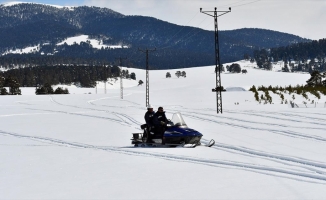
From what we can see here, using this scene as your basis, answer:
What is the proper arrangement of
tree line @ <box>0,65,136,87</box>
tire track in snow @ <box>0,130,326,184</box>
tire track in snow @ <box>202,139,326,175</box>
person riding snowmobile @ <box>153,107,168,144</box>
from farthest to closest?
tree line @ <box>0,65,136,87</box> → person riding snowmobile @ <box>153,107,168,144</box> → tire track in snow @ <box>202,139,326,175</box> → tire track in snow @ <box>0,130,326,184</box>

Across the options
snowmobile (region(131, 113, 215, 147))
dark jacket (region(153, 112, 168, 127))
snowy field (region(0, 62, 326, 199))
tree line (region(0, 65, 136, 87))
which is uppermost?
tree line (region(0, 65, 136, 87))

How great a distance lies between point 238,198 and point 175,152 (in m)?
6.04

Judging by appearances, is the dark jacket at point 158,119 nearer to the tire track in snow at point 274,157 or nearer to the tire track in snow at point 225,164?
the tire track in snow at point 225,164

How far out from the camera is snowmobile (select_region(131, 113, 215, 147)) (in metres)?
15.2

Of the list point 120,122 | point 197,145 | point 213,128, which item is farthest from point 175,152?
point 120,122

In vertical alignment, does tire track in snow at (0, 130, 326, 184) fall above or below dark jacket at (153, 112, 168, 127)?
below

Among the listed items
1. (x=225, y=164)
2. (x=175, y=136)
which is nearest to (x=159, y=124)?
(x=175, y=136)

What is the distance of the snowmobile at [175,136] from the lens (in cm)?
1516

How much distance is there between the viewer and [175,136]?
15336 mm

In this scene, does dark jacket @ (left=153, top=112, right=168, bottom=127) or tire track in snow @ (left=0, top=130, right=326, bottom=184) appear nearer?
tire track in snow @ (left=0, top=130, right=326, bottom=184)

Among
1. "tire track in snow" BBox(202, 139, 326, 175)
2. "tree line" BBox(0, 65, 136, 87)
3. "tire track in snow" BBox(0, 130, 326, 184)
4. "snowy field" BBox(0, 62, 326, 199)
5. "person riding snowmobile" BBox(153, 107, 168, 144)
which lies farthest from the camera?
"tree line" BBox(0, 65, 136, 87)

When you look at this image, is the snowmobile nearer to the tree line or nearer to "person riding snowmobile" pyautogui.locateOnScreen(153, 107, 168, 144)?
"person riding snowmobile" pyautogui.locateOnScreen(153, 107, 168, 144)

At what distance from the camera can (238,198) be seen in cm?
829

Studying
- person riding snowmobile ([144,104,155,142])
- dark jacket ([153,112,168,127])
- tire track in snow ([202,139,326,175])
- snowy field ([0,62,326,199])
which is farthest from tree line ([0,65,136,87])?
tire track in snow ([202,139,326,175])
